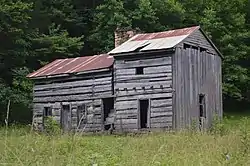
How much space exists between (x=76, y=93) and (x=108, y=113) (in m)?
2.42

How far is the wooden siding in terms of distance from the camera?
2504cm

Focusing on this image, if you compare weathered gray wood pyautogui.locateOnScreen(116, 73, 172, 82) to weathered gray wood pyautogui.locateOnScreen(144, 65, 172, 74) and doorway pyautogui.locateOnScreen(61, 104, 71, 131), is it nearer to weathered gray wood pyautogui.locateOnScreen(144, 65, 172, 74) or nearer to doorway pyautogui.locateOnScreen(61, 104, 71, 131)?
weathered gray wood pyautogui.locateOnScreen(144, 65, 172, 74)

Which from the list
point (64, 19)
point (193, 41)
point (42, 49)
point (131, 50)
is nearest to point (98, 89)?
point (131, 50)

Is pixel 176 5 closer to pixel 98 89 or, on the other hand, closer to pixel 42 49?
pixel 42 49

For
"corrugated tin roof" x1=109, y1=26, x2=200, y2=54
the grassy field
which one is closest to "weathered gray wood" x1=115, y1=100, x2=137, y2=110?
"corrugated tin roof" x1=109, y1=26, x2=200, y2=54

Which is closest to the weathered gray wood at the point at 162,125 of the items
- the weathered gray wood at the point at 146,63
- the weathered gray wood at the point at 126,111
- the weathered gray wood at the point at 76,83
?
the weathered gray wood at the point at 126,111

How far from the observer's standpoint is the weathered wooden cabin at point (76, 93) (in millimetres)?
26406

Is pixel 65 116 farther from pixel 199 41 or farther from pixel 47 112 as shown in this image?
pixel 199 41

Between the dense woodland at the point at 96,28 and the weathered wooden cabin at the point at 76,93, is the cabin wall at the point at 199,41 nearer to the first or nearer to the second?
the weathered wooden cabin at the point at 76,93

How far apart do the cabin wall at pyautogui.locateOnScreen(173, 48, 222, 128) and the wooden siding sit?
1.06 feet

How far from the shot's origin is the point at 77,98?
1086 inches

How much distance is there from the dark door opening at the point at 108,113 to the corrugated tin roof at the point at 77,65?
196 centimetres

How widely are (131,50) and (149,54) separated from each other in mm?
943

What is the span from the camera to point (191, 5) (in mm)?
45438
